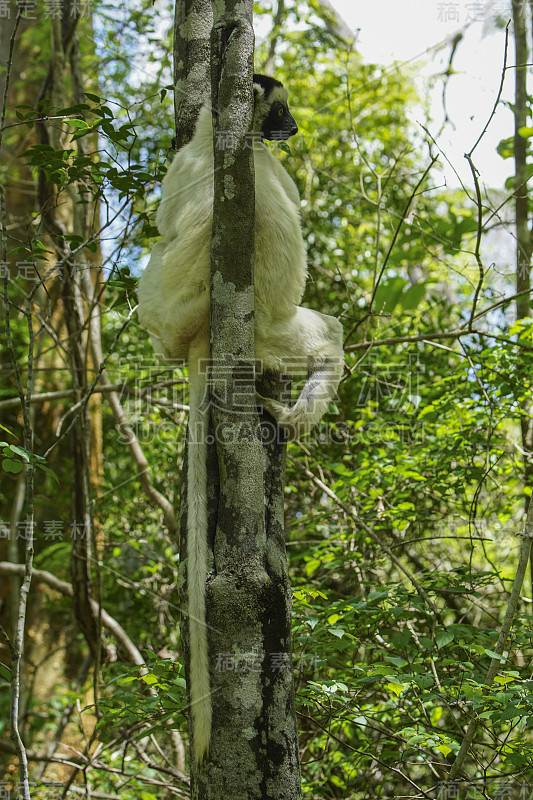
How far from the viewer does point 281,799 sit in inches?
78.7

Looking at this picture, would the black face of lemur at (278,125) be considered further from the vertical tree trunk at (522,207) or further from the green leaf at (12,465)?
the vertical tree trunk at (522,207)

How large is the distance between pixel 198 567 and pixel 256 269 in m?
1.40

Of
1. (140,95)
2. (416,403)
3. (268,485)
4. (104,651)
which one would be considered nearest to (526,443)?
(416,403)

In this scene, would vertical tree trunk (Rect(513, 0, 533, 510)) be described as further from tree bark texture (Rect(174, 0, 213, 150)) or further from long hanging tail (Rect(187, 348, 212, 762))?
long hanging tail (Rect(187, 348, 212, 762))

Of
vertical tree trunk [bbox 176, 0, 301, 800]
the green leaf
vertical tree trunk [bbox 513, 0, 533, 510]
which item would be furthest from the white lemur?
vertical tree trunk [bbox 513, 0, 533, 510]

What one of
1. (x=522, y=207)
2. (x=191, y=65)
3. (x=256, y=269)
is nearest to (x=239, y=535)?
(x=256, y=269)

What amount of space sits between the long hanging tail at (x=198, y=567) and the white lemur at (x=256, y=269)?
0.05m

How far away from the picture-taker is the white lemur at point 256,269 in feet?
9.68

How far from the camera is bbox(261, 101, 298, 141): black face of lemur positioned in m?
3.27

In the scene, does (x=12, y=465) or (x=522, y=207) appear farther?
(x=522, y=207)

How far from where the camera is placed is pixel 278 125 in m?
3.29

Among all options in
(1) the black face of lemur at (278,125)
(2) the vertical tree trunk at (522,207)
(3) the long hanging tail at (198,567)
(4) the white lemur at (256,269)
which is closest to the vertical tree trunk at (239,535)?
(3) the long hanging tail at (198,567)

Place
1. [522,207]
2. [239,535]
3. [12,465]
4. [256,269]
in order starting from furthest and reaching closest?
[522,207] → [256,269] → [12,465] → [239,535]

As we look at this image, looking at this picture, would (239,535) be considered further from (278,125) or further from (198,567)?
(278,125)
